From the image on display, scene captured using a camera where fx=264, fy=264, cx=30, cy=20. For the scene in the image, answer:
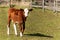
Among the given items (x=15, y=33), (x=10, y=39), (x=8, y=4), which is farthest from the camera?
(x=8, y=4)

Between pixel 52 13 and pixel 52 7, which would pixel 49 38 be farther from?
pixel 52 7

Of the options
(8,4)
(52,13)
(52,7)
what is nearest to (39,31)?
(52,13)

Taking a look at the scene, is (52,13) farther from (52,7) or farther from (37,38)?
(37,38)

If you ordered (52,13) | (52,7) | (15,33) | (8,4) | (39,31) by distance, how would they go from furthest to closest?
(8,4) < (52,7) < (52,13) < (39,31) < (15,33)

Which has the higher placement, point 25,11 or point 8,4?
point 25,11

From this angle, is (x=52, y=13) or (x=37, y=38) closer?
(x=37, y=38)

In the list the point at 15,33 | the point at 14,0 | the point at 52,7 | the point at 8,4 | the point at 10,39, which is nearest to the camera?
the point at 10,39

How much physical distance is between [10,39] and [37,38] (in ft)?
4.62

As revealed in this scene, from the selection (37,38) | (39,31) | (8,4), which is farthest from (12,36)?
(8,4)

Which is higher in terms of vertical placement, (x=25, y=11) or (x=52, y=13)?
(x=25, y=11)

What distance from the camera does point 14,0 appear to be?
1421 inches

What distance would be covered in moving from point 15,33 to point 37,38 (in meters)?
1.30

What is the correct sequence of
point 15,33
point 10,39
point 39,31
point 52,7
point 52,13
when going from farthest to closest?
point 52,7 → point 52,13 → point 39,31 → point 15,33 → point 10,39

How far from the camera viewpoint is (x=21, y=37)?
530 inches
